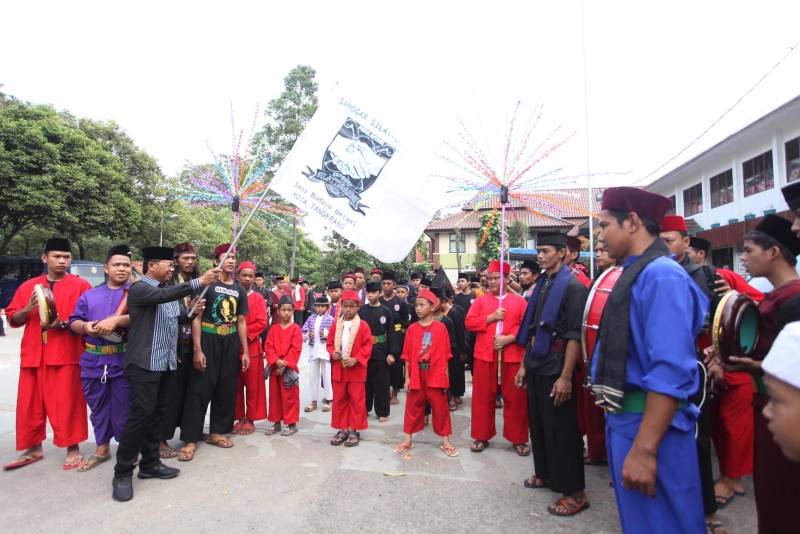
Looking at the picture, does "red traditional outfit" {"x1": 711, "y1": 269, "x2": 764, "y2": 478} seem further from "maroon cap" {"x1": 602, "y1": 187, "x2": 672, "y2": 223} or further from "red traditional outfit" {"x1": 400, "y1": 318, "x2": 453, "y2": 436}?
"red traditional outfit" {"x1": 400, "y1": 318, "x2": 453, "y2": 436}

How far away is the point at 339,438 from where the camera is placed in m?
4.90

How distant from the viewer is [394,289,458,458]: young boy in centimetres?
474

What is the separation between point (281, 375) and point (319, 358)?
129cm

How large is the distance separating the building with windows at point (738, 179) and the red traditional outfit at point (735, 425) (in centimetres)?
960

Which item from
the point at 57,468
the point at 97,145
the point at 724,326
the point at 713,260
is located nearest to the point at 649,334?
the point at 724,326

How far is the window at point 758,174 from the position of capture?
13.4 m

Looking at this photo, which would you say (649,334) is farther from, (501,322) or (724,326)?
(501,322)

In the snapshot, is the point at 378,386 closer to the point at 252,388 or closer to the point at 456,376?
the point at 456,376

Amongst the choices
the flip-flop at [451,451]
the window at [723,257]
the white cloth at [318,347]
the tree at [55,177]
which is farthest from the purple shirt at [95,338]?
the tree at [55,177]

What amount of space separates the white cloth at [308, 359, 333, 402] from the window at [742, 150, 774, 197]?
14.0 metres

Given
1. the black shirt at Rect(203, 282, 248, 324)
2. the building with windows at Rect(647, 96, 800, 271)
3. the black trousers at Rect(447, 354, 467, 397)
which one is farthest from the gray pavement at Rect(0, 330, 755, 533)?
the building with windows at Rect(647, 96, 800, 271)

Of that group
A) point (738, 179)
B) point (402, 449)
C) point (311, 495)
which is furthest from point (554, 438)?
point (738, 179)

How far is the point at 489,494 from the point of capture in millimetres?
3703

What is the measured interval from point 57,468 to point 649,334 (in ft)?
16.2
